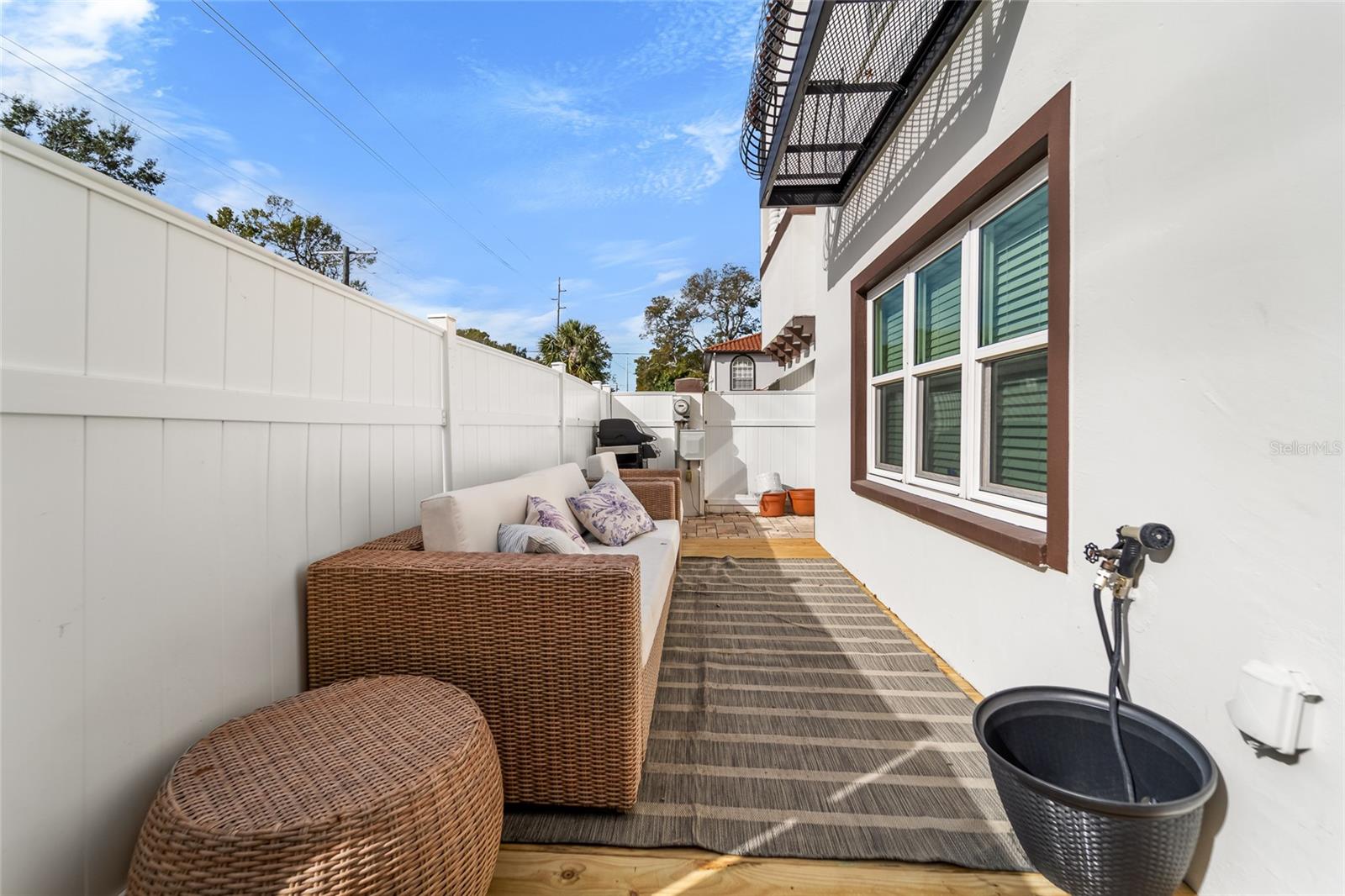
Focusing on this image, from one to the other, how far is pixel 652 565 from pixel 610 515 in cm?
60

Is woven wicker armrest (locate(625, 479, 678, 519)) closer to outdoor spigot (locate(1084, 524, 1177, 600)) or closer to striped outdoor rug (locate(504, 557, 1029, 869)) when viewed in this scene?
striped outdoor rug (locate(504, 557, 1029, 869))

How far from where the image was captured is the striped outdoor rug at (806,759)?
1.42 meters

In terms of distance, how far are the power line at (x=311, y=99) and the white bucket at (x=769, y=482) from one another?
9001 millimetres

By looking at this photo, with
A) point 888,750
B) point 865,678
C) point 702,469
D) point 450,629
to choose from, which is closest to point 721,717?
point 888,750

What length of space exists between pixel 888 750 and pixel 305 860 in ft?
5.49

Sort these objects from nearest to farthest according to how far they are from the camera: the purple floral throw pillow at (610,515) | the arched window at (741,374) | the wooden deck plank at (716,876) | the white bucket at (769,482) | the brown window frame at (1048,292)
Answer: the wooden deck plank at (716,876) → the brown window frame at (1048,292) → the purple floral throw pillow at (610,515) → the white bucket at (769,482) → the arched window at (741,374)

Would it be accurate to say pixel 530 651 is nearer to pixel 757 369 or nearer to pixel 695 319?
pixel 757 369

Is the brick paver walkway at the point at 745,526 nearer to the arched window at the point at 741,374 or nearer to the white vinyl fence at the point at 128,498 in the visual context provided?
the white vinyl fence at the point at 128,498

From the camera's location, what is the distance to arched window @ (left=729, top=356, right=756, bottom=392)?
1470 centimetres

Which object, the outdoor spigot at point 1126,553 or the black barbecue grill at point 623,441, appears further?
the black barbecue grill at point 623,441

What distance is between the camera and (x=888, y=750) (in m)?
1.81

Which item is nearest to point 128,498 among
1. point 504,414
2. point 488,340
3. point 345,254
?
point 504,414

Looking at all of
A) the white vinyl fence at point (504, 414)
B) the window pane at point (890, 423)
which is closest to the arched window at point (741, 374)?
the white vinyl fence at point (504, 414)

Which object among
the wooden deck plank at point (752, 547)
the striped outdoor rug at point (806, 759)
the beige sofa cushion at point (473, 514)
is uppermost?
the beige sofa cushion at point (473, 514)
